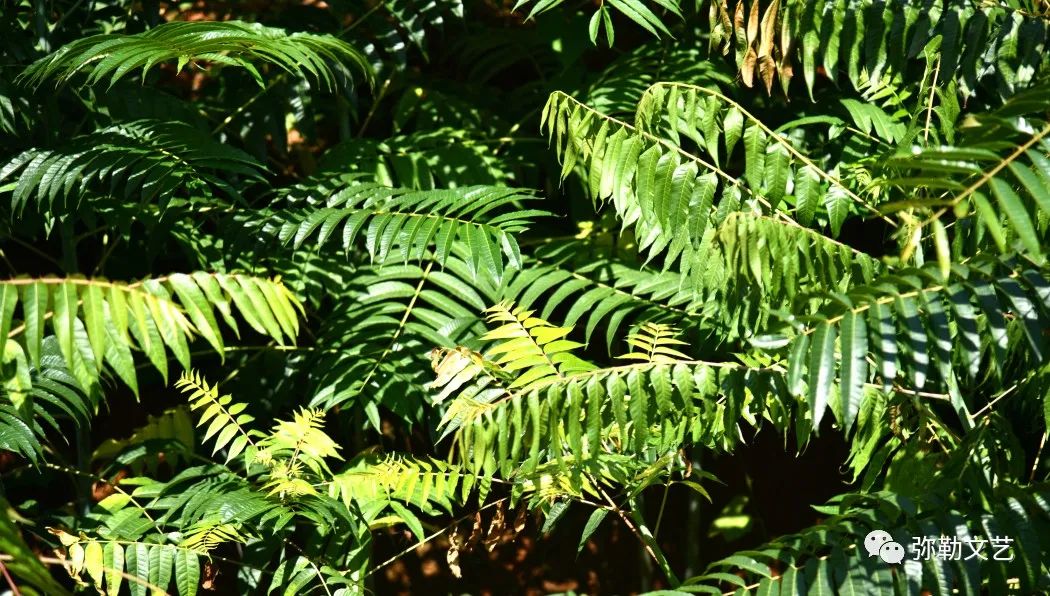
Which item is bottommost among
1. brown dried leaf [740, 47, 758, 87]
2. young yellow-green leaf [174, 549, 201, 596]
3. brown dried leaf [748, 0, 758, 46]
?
young yellow-green leaf [174, 549, 201, 596]

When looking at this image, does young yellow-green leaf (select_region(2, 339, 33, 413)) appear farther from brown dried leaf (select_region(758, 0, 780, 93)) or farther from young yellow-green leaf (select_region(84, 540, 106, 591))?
brown dried leaf (select_region(758, 0, 780, 93))

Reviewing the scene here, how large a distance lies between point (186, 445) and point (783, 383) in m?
1.63

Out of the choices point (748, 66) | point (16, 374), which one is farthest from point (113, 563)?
point (748, 66)

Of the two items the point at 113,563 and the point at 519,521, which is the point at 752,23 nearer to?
the point at 519,521

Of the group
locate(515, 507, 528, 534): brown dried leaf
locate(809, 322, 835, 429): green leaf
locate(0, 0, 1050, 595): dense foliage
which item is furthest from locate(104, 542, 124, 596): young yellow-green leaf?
locate(809, 322, 835, 429): green leaf

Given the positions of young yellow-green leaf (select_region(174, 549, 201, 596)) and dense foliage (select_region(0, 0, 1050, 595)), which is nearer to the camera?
dense foliage (select_region(0, 0, 1050, 595))

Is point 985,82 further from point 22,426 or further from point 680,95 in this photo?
point 22,426

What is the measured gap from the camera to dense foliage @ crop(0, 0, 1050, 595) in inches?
57.7

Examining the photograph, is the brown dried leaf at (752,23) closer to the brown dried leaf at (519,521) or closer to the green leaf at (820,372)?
the green leaf at (820,372)

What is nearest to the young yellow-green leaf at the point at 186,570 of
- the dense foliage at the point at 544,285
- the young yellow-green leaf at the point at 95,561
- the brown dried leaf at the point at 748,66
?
the dense foliage at the point at 544,285

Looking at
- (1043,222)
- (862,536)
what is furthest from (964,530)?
(1043,222)

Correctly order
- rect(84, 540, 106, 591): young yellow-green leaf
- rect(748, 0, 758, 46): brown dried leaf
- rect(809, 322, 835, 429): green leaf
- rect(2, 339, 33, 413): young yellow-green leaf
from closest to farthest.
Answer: rect(809, 322, 835, 429): green leaf, rect(2, 339, 33, 413): young yellow-green leaf, rect(84, 540, 106, 591): young yellow-green leaf, rect(748, 0, 758, 46): brown dried leaf

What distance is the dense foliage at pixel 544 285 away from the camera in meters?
1.47

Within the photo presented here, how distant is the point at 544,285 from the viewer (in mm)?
2385
